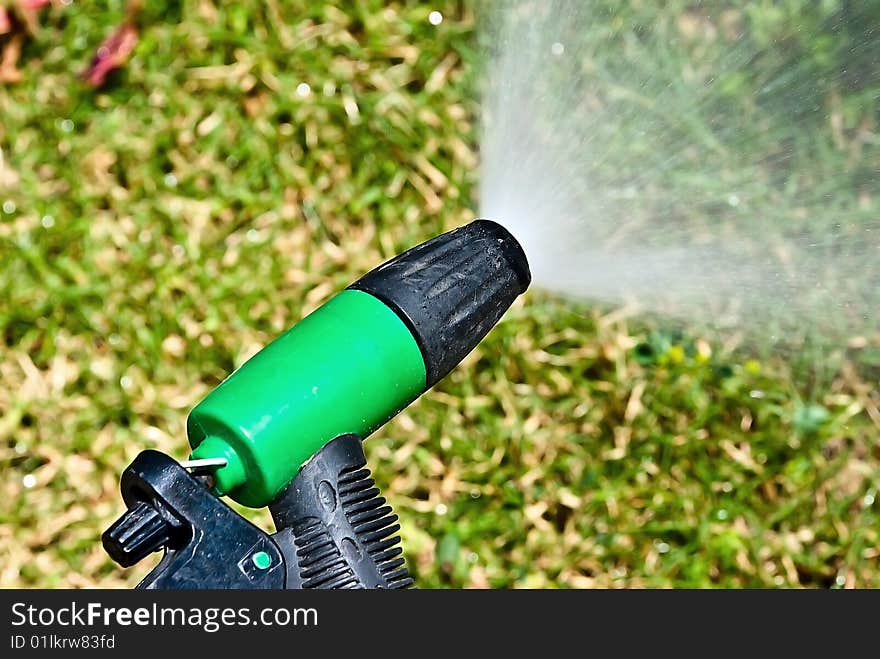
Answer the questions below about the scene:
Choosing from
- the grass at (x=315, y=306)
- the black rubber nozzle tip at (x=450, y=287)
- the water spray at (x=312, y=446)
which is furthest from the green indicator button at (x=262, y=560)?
the grass at (x=315, y=306)

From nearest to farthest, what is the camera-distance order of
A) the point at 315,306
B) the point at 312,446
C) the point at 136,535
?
the point at 136,535, the point at 312,446, the point at 315,306

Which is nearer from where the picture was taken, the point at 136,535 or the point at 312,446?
the point at 136,535

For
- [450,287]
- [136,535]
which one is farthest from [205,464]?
[450,287]

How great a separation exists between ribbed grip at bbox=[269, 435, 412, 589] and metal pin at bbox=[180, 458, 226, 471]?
78 millimetres

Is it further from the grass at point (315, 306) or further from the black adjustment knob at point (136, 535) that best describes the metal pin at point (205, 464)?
the grass at point (315, 306)

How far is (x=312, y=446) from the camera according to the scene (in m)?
1.17

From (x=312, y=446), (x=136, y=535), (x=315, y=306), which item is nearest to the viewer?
(x=136, y=535)

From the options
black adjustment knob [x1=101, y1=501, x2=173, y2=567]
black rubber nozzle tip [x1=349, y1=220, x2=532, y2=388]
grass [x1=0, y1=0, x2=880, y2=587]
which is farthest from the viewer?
grass [x1=0, y1=0, x2=880, y2=587]

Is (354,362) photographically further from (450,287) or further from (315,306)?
(315,306)

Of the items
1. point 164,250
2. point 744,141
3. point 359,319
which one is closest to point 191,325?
point 164,250

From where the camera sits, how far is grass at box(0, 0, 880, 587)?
190cm

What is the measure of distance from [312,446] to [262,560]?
0.43ft

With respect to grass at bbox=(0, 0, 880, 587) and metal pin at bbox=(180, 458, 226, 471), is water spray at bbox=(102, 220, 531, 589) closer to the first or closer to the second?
metal pin at bbox=(180, 458, 226, 471)

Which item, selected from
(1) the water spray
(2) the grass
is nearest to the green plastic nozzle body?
(1) the water spray
